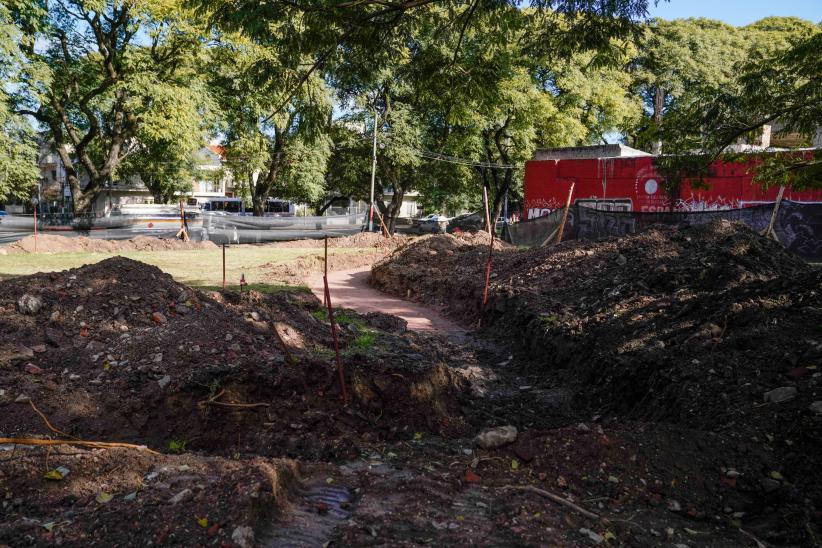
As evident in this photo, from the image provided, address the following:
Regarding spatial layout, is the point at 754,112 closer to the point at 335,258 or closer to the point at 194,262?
the point at 335,258

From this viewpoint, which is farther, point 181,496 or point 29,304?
point 29,304

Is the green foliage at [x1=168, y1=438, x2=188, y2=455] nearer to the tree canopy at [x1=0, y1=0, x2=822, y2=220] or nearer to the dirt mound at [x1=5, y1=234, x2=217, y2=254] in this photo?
the tree canopy at [x1=0, y1=0, x2=822, y2=220]

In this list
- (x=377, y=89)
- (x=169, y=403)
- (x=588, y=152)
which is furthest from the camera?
(x=377, y=89)

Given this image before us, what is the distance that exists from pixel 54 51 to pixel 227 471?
2645cm

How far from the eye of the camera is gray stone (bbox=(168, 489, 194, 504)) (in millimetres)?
3244

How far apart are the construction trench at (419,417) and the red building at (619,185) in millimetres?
14806

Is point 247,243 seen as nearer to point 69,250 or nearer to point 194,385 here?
point 69,250

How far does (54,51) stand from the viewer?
79.6ft

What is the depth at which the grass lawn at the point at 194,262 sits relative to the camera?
14.6 metres

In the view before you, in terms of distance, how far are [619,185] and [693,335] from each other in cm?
2076

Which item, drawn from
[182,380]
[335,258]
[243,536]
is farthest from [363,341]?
[335,258]

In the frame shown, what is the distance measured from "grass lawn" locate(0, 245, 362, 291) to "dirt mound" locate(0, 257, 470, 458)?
5.88 meters

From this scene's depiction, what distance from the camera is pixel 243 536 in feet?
9.78

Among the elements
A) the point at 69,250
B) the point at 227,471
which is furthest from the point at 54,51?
the point at 227,471
